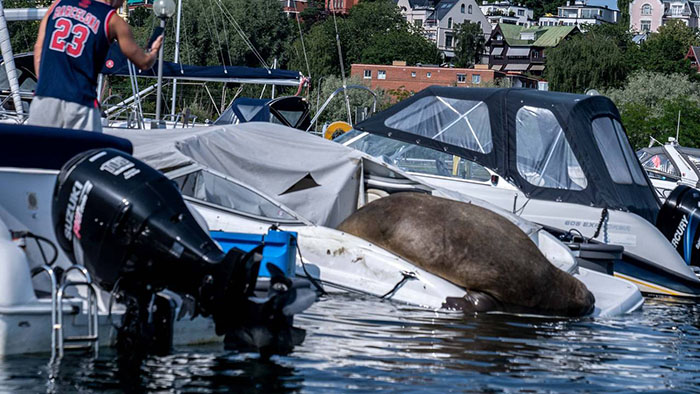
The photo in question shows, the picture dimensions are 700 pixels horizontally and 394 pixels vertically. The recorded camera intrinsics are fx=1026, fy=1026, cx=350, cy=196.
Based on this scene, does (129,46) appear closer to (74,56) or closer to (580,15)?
(74,56)

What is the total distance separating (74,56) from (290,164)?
328cm

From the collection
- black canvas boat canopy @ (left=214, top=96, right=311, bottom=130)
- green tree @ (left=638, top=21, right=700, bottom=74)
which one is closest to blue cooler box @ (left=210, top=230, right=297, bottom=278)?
black canvas boat canopy @ (left=214, top=96, right=311, bottom=130)

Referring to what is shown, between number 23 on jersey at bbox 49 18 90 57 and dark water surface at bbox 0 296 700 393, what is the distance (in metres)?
2.40

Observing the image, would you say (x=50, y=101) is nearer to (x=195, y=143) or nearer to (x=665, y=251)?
(x=195, y=143)

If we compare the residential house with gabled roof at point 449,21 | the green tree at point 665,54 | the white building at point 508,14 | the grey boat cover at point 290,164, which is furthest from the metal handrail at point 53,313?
the white building at point 508,14

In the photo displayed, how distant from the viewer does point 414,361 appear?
261 inches

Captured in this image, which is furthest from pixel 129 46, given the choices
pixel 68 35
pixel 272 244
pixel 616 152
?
pixel 616 152

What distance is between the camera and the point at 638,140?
51.4 meters

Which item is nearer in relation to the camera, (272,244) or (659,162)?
(272,244)

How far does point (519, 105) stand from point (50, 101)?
695 cm

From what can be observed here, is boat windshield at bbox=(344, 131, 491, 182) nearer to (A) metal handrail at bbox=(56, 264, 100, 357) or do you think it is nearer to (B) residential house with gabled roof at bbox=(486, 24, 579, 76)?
(A) metal handrail at bbox=(56, 264, 100, 357)

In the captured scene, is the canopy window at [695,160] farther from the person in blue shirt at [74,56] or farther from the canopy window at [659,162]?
the person in blue shirt at [74,56]

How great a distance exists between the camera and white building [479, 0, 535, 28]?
18138cm

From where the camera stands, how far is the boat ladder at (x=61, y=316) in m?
5.70
